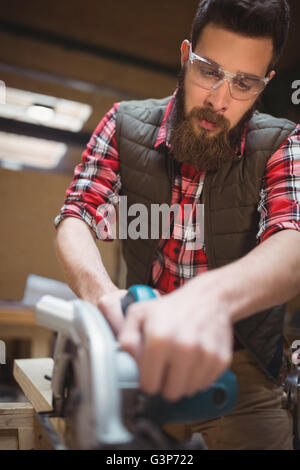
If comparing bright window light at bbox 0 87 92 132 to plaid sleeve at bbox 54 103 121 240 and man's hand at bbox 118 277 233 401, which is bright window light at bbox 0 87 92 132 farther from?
man's hand at bbox 118 277 233 401

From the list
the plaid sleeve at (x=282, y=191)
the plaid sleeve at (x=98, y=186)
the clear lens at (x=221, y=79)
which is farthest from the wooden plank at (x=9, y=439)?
the clear lens at (x=221, y=79)

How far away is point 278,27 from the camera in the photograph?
112 centimetres

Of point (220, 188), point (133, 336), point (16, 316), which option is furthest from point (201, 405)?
point (16, 316)

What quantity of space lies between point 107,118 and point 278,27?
595 millimetres

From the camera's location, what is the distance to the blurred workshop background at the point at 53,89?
10.6 feet

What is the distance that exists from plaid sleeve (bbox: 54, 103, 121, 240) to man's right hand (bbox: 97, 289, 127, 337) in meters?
0.45

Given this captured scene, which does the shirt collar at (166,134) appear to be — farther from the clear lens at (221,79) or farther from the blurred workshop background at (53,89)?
the blurred workshop background at (53,89)

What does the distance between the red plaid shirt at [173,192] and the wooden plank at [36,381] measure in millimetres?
417

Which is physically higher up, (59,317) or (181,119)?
(181,119)

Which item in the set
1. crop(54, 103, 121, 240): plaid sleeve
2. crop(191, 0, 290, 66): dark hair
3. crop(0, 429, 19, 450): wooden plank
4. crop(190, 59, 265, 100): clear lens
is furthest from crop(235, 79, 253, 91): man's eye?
crop(0, 429, 19, 450): wooden plank

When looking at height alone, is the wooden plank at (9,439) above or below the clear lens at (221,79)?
below

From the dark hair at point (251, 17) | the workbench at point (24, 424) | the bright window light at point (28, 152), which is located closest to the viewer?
the workbench at point (24, 424)
